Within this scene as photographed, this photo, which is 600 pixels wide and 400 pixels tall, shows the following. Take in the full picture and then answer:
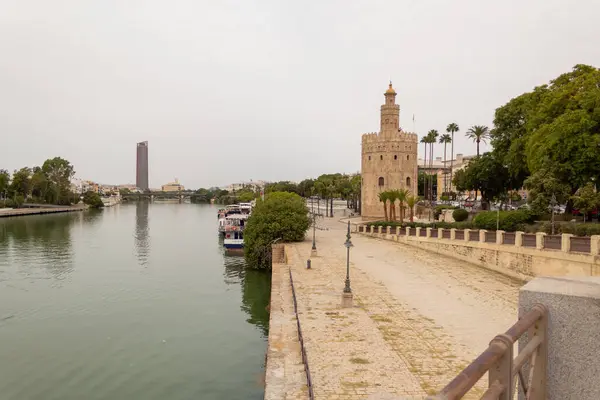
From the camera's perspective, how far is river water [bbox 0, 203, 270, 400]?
1443cm

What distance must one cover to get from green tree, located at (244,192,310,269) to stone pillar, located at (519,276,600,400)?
3073 centimetres

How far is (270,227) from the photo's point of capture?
34.6 m

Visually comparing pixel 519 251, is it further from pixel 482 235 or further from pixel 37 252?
pixel 37 252

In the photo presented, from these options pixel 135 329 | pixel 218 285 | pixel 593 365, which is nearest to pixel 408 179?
pixel 218 285

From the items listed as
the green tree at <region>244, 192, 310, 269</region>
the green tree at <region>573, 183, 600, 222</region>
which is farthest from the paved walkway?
the green tree at <region>244, 192, 310, 269</region>

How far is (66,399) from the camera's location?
1349cm

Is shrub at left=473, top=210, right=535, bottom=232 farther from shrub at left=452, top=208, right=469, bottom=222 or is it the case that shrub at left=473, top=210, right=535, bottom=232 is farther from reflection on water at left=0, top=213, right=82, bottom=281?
reflection on water at left=0, top=213, right=82, bottom=281

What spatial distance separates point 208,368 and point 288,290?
5.82 metres

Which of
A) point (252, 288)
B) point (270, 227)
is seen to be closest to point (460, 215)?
point (270, 227)

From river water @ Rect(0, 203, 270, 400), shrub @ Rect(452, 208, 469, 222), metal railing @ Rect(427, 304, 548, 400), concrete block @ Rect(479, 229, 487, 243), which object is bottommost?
river water @ Rect(0, 203, 270, 400)

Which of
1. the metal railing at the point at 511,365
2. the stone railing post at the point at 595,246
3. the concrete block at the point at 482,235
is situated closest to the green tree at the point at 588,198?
the concrete block at the point at 482,235

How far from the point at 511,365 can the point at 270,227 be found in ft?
105

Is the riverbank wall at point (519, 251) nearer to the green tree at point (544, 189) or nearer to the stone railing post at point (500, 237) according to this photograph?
the stone railing post at point (500, 237)

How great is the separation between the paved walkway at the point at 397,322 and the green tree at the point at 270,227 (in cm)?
714
